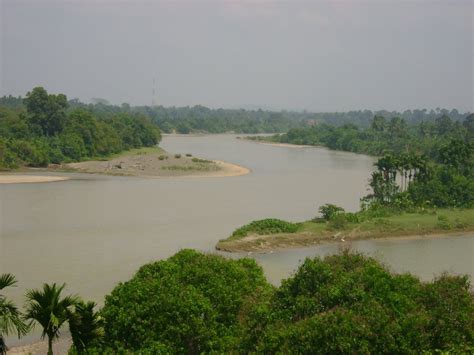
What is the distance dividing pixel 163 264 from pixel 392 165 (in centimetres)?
2596

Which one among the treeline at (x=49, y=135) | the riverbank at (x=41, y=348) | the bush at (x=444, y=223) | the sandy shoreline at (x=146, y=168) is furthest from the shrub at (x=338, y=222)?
the treeline at (x=49, y=135)

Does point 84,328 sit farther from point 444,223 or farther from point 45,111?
point 45,111

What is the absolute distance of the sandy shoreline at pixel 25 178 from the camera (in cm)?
4926

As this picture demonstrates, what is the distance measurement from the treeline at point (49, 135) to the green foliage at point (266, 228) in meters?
35.0

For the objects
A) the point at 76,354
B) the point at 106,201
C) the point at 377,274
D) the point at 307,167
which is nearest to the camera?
the point at 76,354

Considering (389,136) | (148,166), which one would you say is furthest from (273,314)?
(389,136)

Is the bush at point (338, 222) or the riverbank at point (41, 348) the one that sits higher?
the bush at point (338, 222)

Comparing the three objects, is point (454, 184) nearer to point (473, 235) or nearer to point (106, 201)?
point (473, 235)

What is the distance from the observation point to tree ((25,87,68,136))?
2685 inches

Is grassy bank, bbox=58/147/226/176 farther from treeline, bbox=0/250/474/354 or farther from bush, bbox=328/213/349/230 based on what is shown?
treeline, bbox=0/250/474/354

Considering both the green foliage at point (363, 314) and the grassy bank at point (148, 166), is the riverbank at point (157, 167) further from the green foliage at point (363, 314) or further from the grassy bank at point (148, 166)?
the green foliage at point (363, 314)

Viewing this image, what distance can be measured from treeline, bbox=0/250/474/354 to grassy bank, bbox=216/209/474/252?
1515 centimetres

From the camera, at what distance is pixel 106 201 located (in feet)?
134

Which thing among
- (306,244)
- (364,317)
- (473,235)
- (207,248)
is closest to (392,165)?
(473,235)
